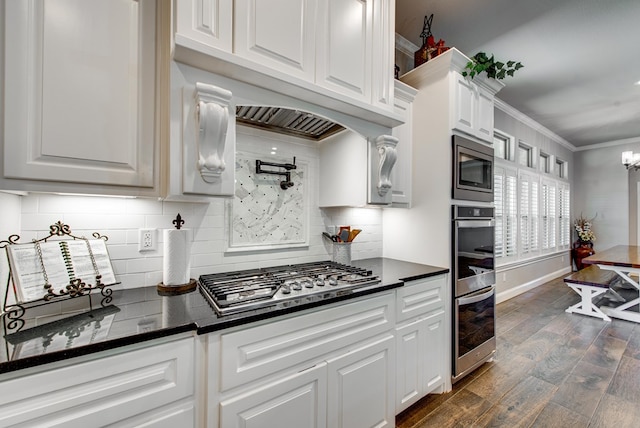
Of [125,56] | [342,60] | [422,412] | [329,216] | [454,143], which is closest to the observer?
[125,56]

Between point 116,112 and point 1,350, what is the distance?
0.89m

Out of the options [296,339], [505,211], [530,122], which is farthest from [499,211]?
[296,339]

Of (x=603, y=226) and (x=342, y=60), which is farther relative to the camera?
(x=603, y=226)

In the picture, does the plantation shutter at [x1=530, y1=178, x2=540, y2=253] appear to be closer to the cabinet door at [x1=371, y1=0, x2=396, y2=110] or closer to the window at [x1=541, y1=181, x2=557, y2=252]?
the window at [x1=541, y1=181, x2=557, y2=252]

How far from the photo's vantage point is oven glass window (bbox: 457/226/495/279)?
2164 mm

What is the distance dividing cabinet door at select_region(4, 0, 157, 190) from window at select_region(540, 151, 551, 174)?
6356 mm

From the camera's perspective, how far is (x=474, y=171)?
2303mm

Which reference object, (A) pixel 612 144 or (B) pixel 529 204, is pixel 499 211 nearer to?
(B) pixel 529 204

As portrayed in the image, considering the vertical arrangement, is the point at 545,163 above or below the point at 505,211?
above

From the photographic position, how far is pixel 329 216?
2.25m

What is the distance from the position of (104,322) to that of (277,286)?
0.70 metres

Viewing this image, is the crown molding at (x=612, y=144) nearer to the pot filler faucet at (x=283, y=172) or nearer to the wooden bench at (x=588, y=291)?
the wooden bench at (x=588, y=291)

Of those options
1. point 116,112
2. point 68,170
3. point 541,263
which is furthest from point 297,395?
point 541,263

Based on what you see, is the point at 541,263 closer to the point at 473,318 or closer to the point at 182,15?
the point at 473,318
